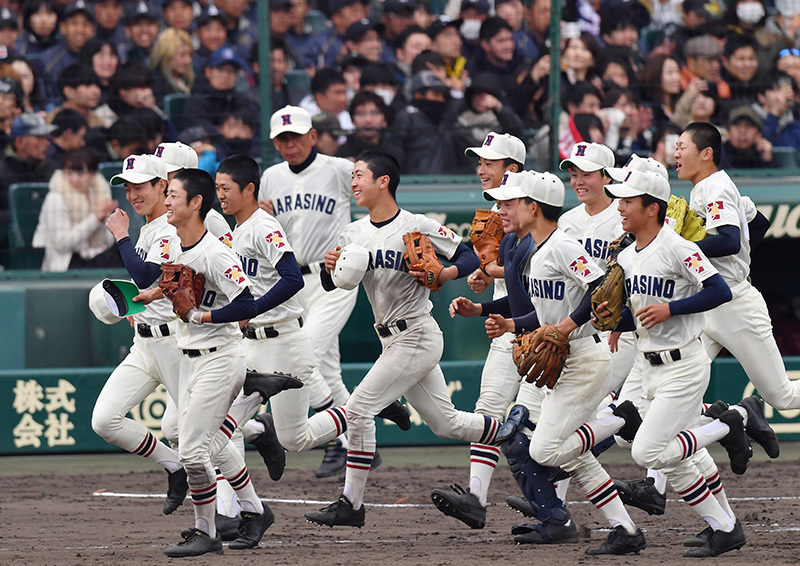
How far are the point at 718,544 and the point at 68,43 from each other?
299 inches

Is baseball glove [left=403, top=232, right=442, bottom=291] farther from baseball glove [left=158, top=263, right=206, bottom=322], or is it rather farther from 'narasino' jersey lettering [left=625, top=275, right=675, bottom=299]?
baseball glove [left=158, top=263, right=206, bottom=322]

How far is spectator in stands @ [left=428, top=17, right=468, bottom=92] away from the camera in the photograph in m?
10.6

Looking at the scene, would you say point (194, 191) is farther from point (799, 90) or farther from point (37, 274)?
point (799, 90)

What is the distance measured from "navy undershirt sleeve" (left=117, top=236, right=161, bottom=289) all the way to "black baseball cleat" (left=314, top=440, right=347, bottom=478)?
289cm

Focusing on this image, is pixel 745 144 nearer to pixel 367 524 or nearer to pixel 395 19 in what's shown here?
pixel 395 19

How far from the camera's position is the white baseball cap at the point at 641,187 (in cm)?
584

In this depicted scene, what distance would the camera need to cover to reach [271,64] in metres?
10.3

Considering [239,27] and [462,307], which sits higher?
[239,27]

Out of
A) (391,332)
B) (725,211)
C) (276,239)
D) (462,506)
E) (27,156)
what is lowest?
(462,506)

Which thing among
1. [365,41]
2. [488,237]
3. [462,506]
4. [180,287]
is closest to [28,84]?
[365,41]

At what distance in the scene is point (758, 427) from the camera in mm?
6602

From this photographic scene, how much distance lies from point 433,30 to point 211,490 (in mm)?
5863

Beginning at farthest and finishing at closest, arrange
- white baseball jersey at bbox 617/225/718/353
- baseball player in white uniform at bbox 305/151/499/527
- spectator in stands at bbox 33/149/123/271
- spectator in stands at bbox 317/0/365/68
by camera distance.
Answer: spectator in stands at bbox 317/0/365/68 < spectator in stands at bbox 33/149/123/271 < baseball player in white uniform at bbox 305/151/499/527 < white baseball jersey at bbox 617/225/718/353

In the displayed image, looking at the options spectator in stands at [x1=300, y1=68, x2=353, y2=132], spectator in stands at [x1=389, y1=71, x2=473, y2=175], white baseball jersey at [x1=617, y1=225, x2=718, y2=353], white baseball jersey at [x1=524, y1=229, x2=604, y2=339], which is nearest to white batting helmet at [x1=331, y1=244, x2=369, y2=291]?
white baseball jersey at [x1=524, y1=229, x2=604, y2=339]
